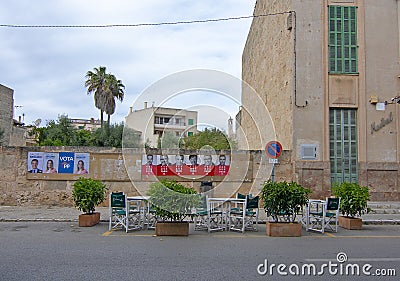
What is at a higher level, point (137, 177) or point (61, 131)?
point (61, 131)

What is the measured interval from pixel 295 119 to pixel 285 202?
777cm

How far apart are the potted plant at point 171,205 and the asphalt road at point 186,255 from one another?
39cm

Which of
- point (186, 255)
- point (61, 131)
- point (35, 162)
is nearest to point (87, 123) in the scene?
point (61, 131)

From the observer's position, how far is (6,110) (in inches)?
1617

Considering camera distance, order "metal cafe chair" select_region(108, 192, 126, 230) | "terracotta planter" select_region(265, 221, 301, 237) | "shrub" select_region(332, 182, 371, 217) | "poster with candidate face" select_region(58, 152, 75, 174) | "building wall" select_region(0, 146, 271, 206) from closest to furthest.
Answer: "terracotta planter" select_region(265, 221, 301, 237) → "metal cafe chair" select_region(108, 192, 126, 230) → "shrub" select_region(332, 182, 371, 217) → "building wall" select_region(0, 146, 271, 206) → "poster with candidate face" select_region(58, 152, 75, 174)

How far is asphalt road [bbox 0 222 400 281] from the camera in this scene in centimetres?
634

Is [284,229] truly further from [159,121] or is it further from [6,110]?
[6,110]

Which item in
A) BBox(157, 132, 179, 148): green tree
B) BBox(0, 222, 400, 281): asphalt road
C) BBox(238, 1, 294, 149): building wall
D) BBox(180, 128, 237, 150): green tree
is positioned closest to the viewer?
BBox(0, 222, 400, 281): asphalt road

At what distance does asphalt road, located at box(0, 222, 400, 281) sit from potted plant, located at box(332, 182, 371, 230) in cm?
75

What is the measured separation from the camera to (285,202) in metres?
10.5

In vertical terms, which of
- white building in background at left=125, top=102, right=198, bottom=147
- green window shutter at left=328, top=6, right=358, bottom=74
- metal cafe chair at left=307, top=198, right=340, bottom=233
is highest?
green window shutter at left=328, top=6, right=358, bottom=74

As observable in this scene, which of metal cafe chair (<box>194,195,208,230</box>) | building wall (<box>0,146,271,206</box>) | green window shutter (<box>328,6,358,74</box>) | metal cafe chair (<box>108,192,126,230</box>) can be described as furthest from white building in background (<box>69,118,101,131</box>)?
metal cafe chair (<box>194,195,208,230</box>)

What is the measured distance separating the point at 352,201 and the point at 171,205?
16.7ft

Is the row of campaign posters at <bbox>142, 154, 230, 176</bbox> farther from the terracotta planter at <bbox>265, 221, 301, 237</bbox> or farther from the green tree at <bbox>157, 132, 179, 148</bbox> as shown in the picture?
the terracotta planter at <bbox>265, 221, 301, 237</bbox>
